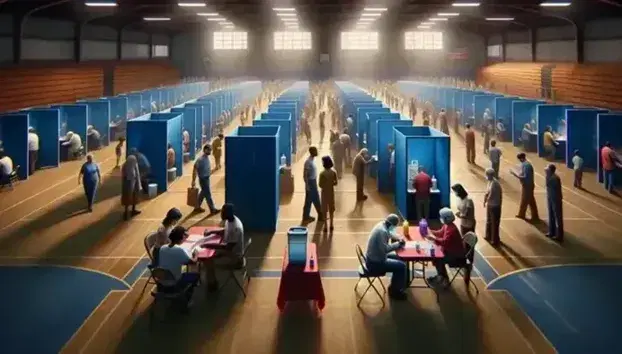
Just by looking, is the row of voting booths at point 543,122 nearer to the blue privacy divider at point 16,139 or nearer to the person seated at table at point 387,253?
the person seated at table at point 387,253

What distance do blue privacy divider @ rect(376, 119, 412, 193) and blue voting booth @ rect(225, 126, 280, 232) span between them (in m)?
5.09

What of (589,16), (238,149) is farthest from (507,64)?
(238,149)

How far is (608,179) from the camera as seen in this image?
17.3 m

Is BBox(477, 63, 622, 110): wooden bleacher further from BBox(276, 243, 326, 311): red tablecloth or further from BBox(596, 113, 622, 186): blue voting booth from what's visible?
BBox(276, 243, 326, 311): red tablecloth

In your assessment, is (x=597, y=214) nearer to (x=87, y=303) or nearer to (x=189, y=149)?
(x=87, y=303)

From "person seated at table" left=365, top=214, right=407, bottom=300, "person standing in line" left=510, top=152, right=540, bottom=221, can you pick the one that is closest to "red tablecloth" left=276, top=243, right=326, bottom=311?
"person seated at table" left=365, top=214, right=407, bottom=300

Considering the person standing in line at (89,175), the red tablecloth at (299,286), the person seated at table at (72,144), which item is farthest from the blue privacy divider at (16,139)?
the red tablecloth at (299,286)

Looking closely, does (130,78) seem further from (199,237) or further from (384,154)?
(199,237)

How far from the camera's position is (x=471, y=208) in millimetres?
10719

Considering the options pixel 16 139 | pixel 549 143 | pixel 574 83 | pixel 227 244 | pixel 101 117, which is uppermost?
pixel 574 83

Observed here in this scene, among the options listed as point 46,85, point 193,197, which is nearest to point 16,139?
point 193,197

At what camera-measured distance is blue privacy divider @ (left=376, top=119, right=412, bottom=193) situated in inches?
691

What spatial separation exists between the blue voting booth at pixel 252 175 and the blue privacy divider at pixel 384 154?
16.7 ft

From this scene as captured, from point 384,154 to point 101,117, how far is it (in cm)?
1507
